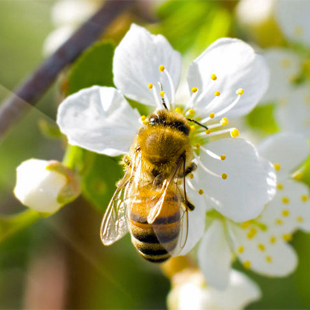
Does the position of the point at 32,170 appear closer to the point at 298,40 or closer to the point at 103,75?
the point at 103,75

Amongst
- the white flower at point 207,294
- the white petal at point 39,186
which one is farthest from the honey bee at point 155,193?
the white flower at point 207,294

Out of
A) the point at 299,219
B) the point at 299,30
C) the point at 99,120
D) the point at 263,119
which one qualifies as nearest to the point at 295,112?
the point at 263,119

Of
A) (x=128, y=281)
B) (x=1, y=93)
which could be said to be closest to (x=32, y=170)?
(x=1, y=93)

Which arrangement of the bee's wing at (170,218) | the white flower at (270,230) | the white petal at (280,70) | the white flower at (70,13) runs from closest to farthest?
the bee's wing at (170,218)
the white flower at (270,230)
the white petal at (280,70)
the white flower at (70,13)

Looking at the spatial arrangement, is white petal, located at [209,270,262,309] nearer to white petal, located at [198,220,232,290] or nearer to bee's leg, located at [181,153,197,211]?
white petal, located at [198,220,232,290]

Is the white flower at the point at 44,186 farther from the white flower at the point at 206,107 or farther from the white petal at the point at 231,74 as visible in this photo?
the white petal at the point at 231,74

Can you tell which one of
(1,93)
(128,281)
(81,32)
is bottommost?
(128,281)

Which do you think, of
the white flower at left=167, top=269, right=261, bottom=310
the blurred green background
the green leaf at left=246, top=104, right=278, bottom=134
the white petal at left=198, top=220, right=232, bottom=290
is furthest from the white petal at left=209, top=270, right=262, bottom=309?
the green leaf at left=246, top=104, right=278, bottom=134
